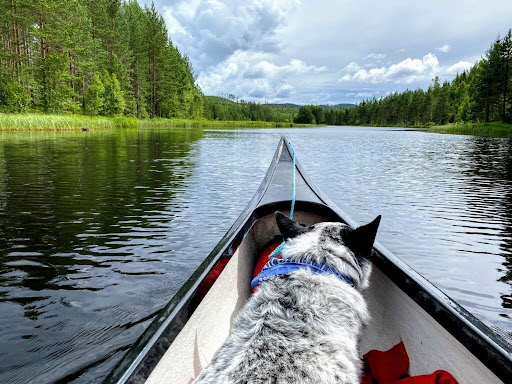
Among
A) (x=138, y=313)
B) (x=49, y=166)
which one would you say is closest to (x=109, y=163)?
(x=49, y=166)

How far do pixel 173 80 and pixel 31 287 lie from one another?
70635mm

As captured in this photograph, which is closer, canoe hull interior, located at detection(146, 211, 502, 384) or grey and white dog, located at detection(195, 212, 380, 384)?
grey and white dog, located at detection(195, 212, 380, 384)

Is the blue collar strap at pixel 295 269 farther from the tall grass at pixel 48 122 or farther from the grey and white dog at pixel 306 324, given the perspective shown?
the tall grass at pixel 48 122

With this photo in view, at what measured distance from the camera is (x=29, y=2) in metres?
34.2

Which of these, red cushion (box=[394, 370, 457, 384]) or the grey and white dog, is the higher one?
the grey and white dog

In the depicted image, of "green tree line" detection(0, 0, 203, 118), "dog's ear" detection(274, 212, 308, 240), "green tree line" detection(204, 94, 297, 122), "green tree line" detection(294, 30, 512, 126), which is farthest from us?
"green tree line" detection(204, 94, 297, 122)

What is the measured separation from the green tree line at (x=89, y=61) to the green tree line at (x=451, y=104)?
56.9 m

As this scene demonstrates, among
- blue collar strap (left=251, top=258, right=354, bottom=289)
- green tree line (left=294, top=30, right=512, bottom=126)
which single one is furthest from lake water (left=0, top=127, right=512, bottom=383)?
green tree line (left=294, top=30, right=512, bottom=126)

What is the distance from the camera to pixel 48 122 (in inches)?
1245

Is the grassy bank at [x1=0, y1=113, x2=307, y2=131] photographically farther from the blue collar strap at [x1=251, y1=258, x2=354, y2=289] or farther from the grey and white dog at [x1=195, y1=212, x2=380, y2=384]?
the grey and white dog at [x1=195, y1=212, x2=380, y2=384]

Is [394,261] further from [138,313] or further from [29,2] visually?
[29,2]

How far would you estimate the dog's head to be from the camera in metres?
1.97

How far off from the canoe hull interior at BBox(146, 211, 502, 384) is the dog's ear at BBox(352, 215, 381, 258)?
400 mm

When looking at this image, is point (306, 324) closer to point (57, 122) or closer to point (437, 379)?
point (437, 379)
